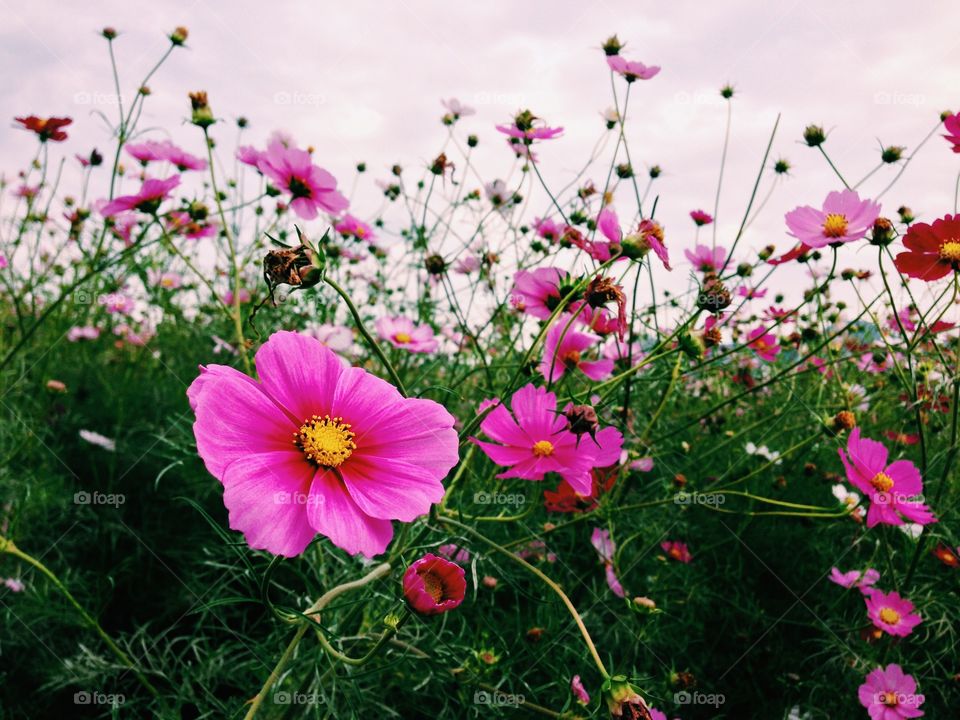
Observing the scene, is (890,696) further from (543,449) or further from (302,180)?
(302,180)

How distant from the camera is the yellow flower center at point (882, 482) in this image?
3.09ft

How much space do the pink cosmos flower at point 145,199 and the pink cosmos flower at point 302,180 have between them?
21 cm

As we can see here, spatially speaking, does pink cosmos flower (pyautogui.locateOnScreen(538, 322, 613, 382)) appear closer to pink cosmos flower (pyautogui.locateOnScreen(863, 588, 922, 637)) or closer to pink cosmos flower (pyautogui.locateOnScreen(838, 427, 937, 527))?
pink cosmos flower (pyautogui.locateOnScreen(838, 427, 937, 527))

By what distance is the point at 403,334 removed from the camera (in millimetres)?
1421

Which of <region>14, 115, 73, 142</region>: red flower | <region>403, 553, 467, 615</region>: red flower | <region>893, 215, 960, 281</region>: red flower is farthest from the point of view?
<region>14, 115, 73, 142</region>: red flower

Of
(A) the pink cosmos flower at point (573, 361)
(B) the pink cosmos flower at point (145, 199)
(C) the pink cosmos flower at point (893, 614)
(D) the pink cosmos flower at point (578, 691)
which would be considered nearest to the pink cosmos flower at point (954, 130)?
(A) the pink cosmos flower at point (573, 361)

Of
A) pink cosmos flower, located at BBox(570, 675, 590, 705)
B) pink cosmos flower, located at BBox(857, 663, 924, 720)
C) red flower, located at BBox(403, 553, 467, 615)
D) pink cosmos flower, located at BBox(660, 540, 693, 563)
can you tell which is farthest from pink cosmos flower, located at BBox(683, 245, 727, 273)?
red flower, located at BBox(403, 553, 467, 615)

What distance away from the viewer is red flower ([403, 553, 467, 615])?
541mm

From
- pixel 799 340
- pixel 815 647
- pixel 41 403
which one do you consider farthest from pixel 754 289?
pixel 41 403

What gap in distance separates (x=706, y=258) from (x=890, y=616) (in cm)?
78

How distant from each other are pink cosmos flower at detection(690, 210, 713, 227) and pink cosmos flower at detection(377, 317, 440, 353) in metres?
0.77

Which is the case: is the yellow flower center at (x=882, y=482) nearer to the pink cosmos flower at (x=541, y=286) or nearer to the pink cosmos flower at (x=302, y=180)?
the pink cosmos flower at (x=541, y=286)

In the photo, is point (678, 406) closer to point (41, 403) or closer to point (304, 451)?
point (304, 451)

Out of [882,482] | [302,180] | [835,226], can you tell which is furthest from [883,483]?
[302,180]
